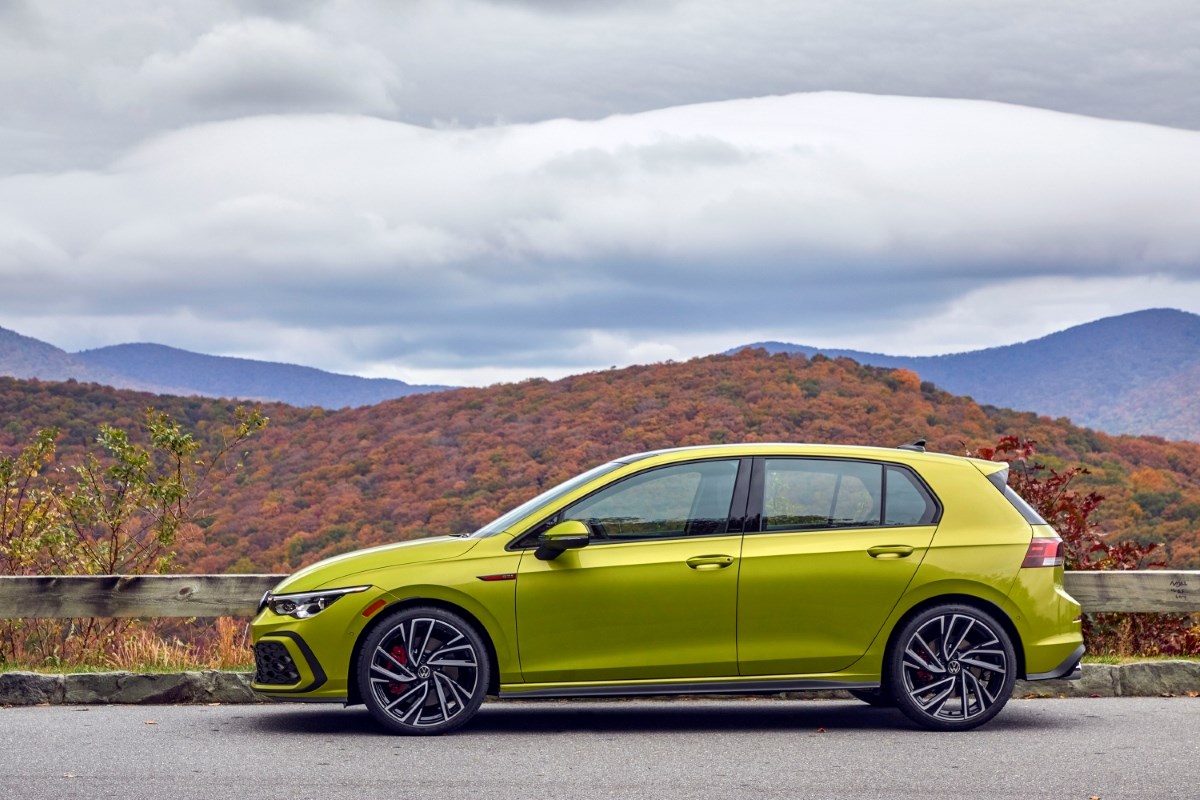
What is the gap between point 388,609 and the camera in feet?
28.1

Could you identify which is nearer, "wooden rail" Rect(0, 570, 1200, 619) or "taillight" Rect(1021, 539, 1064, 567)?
"taillight" Rect(1021, 539, 1064, 567)

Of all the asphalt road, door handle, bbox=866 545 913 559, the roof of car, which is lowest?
the asphalt road

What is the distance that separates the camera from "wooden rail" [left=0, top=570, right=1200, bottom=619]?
10664mm

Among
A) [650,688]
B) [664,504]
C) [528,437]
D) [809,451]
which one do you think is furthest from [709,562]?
[528,437]

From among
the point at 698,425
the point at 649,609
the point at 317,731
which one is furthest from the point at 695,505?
the point at 698,425

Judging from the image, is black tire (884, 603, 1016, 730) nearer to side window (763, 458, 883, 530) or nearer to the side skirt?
the side skirt

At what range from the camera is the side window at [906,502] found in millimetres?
8930

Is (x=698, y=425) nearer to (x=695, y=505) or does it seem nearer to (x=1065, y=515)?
(x=1065, y=515)

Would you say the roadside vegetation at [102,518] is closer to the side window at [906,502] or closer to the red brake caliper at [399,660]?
the red brake caliper at [399,660]

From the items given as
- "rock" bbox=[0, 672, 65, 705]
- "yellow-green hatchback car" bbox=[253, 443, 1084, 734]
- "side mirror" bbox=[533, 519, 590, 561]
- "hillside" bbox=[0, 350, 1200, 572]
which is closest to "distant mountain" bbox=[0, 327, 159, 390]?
"hillside" bbox=[0, 350, 1200, 572]

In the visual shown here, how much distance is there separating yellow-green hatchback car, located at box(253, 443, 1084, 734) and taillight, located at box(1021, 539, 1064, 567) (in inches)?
0.5

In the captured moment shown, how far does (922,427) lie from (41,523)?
57.1 metres

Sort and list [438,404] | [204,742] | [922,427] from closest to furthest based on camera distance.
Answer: [204,742]
[922,427]
[438,404]

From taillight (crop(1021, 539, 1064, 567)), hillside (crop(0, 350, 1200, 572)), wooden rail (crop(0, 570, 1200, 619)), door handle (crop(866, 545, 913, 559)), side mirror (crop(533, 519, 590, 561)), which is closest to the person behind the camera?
side mirror (crop(533, 519, 590, 561))
